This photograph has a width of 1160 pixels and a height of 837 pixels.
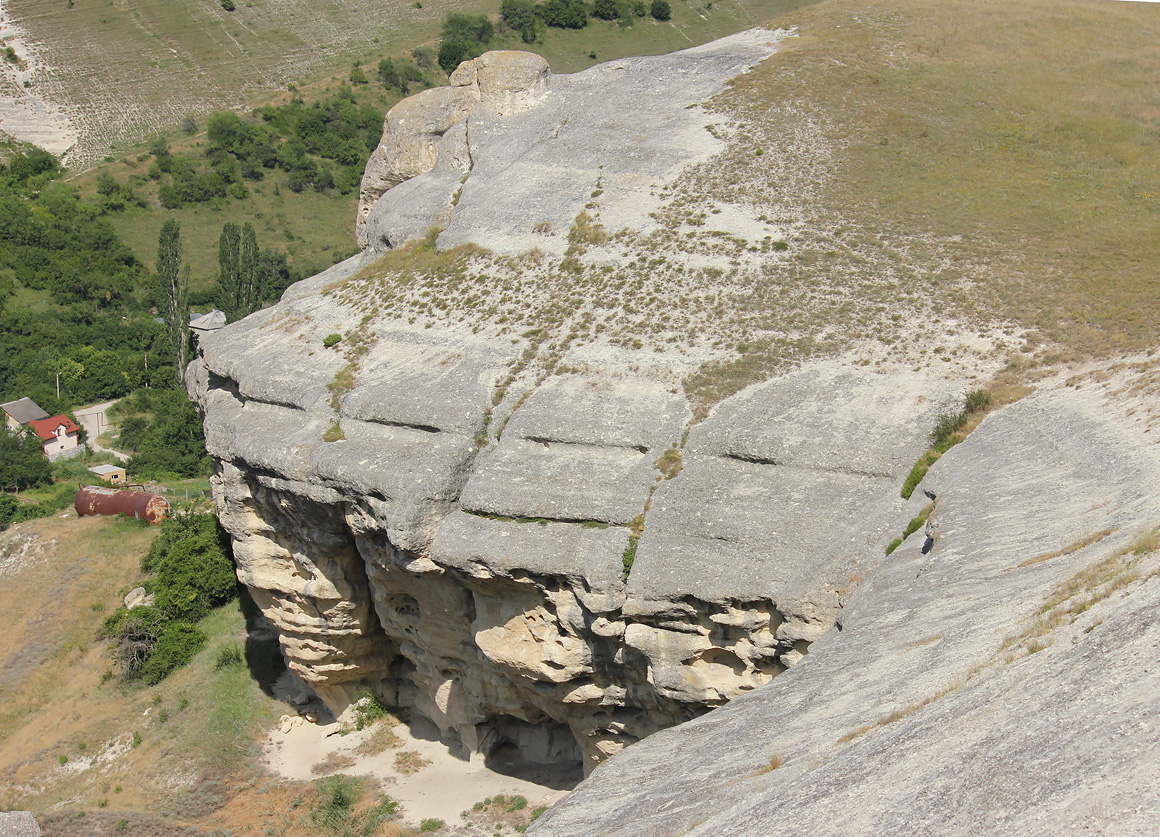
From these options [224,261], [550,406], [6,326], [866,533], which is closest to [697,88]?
[550,406]

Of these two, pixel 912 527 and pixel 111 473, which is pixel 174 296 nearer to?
pixel 111 473

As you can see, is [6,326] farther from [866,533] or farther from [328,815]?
[866,533]

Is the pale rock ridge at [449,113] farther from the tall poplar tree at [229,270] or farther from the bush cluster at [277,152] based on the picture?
the bush cluster at [277,152]

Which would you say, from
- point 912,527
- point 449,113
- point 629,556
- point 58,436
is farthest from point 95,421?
point 912,527

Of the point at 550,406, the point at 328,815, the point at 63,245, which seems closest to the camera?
the point at 550,406

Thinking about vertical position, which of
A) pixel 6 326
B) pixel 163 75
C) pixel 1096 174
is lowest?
pixel 6 326

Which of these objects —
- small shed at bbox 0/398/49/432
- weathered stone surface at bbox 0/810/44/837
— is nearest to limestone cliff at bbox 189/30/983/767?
weathered stone surface at bbox 0/810/44/837
